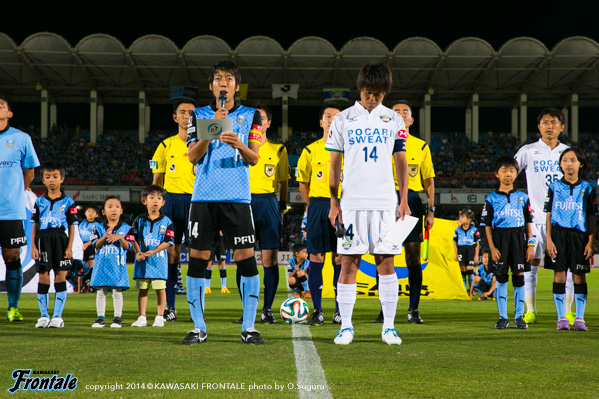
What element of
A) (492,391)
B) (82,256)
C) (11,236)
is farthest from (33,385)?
(82,256)

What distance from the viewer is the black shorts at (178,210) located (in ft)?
23.7

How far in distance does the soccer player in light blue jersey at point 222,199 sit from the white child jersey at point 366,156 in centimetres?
72

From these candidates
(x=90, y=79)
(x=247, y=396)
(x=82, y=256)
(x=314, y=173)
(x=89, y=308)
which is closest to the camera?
(x=247, y=396)

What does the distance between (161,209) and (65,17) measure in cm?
5487

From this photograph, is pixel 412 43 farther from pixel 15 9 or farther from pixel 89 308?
pixel 15 9

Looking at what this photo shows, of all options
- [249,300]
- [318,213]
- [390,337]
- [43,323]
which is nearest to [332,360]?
[390,337]

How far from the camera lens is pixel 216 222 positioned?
194 inches

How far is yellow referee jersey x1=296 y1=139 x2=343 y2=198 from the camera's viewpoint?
7.15 m

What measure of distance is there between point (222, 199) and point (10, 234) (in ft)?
9.06

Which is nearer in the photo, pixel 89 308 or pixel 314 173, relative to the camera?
pixel 314 173

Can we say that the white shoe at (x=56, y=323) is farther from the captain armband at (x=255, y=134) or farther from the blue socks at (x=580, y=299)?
the blue socks at (x=580, y=299)

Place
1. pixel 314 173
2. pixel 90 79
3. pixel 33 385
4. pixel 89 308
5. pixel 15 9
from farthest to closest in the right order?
pixel 15 9 < pixel 90 79 < pixel 89 308 < pixel 314 173 < pixel 33 385

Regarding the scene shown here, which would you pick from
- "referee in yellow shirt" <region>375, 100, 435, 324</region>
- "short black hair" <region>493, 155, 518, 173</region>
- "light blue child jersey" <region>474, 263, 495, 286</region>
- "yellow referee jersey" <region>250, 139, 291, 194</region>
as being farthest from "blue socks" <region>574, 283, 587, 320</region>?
"light blue child jersey" <region>474, 263, 495, 286</region>

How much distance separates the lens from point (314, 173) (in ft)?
23.8
